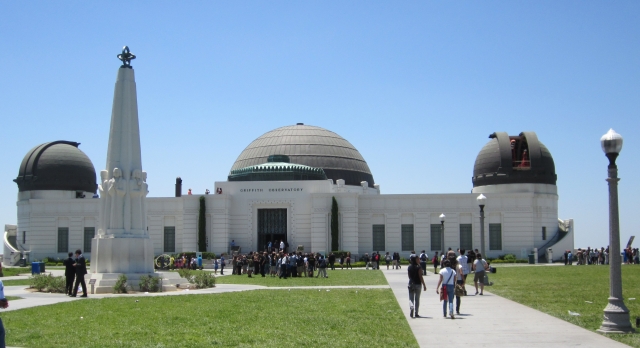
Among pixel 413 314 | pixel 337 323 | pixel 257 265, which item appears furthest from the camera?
pixel 257 265

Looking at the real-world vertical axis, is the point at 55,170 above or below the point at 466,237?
above

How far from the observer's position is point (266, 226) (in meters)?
64.0

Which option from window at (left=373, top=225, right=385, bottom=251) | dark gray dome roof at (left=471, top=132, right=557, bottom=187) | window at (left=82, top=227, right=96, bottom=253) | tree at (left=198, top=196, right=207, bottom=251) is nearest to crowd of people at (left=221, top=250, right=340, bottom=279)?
tree at (left=198, top=196, right=207, bottom=251)

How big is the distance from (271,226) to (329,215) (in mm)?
5020

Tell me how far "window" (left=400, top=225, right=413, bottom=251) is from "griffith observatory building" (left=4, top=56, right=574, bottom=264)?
8cm

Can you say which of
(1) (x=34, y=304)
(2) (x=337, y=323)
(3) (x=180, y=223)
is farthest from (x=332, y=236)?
(2) (x=337, y=323)

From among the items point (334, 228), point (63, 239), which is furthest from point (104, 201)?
point (63, 239)

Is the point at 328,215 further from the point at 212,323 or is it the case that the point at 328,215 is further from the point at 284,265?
the point at 212,323

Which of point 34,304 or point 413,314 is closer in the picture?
point 413,314

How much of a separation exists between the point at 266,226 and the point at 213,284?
109 ft

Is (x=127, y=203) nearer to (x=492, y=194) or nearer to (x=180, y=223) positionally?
(x=180, y=223)

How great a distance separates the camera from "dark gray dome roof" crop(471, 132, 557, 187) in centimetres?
6581

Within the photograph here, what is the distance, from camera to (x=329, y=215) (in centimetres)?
6281

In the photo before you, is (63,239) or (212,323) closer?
(212,323)
